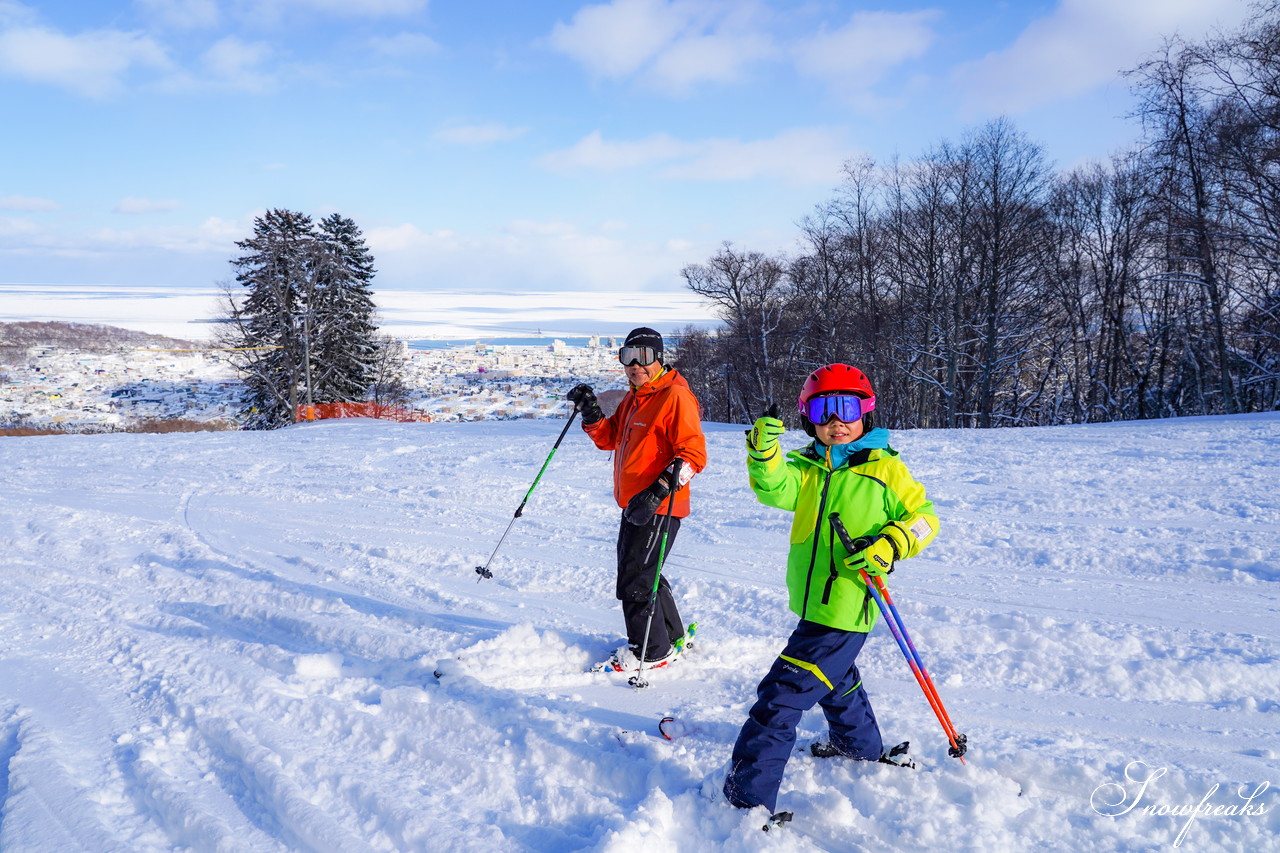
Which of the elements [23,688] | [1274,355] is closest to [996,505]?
[23,688]

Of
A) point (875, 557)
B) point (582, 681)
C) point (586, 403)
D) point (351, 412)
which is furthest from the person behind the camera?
point (351, 412)

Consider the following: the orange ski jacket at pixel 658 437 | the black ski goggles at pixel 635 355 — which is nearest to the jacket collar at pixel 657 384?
the orange ski jacket at pixel 658 437

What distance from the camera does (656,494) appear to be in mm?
3602

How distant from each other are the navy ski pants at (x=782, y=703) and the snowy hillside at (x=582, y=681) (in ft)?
0.50

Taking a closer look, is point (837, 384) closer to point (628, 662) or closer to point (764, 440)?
point (764, 440)

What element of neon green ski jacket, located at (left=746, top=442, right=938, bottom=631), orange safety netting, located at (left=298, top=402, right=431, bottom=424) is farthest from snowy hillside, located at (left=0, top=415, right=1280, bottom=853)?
orange safety netting, located at (left=298, top=402, right=431, bottom=424)

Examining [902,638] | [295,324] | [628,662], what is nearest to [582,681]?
[628,662]

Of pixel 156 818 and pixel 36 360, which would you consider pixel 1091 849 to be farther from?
pixel 36 360

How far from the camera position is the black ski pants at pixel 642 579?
3762 millimetres

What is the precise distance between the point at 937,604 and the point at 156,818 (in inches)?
177

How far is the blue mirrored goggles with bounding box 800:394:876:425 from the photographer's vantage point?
2701 mm

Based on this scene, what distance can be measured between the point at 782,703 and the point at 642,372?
1.87 meters

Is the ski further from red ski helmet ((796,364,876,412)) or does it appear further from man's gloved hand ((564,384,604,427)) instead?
red ski helmet ((796,364,876,412))

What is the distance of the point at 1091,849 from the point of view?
8.11ft
